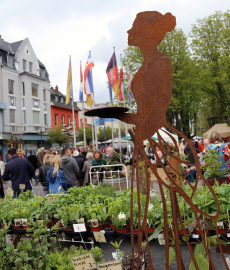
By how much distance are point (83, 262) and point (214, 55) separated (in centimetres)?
2399

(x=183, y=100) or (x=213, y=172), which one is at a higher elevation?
(x=183, y=100)

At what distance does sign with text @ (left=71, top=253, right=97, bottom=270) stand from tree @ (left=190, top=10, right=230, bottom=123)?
2175cm

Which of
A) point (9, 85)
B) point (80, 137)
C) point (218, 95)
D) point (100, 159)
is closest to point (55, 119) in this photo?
point (80, 137)

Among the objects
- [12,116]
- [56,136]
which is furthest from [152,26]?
[56,136]

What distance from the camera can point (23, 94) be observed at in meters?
31.1

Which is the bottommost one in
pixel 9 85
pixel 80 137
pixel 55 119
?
pixel 80 137

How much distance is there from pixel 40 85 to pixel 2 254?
3307cm

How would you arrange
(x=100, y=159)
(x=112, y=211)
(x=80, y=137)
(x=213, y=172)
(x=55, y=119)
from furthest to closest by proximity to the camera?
(x=80, y=137)
(x=55, y=119)
(x=100, y=159)
(x=213, y=172)
(x=112, y=211)

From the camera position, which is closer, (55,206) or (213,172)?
(55,206)

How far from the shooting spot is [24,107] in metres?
30.9

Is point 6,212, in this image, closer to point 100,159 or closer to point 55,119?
point 100,159

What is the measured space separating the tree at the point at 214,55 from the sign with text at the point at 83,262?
2175 cm

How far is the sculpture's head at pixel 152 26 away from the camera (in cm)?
200

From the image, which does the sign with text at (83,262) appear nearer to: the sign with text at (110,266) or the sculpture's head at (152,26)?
the sign with text at (110,266)
